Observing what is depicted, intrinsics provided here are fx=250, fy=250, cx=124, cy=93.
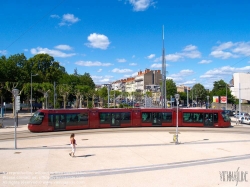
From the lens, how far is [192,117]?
96.2 feet

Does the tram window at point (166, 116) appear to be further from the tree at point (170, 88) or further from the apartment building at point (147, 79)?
the apartment building at point (147, 79)

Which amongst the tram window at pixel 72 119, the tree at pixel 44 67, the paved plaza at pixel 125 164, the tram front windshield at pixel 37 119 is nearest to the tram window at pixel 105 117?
the tram window at pixel 72 119

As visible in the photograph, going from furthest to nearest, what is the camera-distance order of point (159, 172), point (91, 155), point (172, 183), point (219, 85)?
point (219, 85), point (91, 155), point (159, 172), point (172, 183)

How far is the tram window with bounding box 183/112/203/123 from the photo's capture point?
29281 millimetres

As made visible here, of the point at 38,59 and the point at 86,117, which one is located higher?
the point at 38,59

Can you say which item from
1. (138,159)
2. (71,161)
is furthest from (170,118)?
(71,161)

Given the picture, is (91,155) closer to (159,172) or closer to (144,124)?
(159,172)

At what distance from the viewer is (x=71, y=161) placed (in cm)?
1279

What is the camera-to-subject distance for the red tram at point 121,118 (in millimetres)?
24469

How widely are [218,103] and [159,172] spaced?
66.6 metres

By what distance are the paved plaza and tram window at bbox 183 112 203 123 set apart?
35.5 feet

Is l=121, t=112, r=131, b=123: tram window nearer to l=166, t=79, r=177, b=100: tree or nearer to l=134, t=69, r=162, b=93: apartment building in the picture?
l=166, t=79, r=177, b=100: tree

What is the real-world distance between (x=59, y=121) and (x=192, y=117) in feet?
49.6

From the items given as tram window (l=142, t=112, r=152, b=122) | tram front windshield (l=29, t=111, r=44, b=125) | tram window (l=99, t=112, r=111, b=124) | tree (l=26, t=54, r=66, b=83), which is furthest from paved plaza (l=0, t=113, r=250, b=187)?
tree (l=26, t=54, r=66, b=83)
